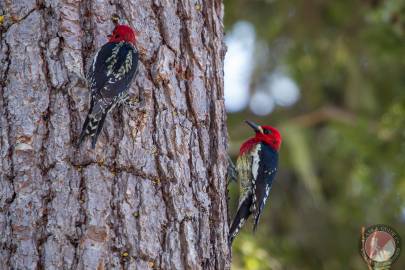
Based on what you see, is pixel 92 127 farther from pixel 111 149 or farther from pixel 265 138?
pixel 265 138

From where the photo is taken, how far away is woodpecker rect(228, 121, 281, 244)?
5.05m

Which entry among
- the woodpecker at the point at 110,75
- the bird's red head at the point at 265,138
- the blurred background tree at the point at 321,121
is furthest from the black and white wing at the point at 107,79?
the blurred background tree at the point at 321,121

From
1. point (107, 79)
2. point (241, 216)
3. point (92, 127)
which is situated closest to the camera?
point (92, 127)

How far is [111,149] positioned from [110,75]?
0.55m

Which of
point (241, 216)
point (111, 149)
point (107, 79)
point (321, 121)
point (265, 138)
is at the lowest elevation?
point (111, 149)

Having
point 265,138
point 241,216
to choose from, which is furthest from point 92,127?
point 265,138

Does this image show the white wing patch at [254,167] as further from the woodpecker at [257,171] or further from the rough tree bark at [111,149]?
the rough tree bark at [111,149]

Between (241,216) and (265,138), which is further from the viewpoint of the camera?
(265,138)

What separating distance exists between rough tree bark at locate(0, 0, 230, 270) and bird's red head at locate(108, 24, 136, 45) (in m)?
0.07

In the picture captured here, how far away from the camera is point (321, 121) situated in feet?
30.9

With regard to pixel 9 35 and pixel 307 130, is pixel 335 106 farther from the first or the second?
pixel 9 35

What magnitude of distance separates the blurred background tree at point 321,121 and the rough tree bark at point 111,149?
3.53 meters

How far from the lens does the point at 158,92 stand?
3.75 meters

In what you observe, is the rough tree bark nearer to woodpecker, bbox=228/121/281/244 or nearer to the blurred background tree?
woodpecker, bbox=228/121/281/244
